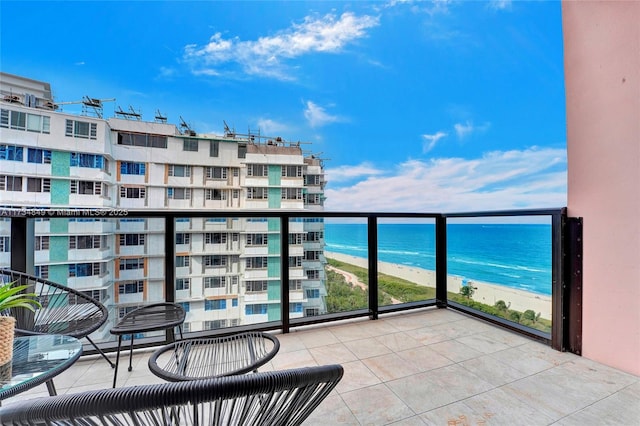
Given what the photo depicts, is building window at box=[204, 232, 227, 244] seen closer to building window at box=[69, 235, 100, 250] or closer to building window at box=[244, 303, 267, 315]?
building window at box=[244, 303, 267, 315]

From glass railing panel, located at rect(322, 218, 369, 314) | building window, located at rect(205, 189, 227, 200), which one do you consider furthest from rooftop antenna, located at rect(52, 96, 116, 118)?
glass railing panel, located at rect(322, 218, 369, 314)

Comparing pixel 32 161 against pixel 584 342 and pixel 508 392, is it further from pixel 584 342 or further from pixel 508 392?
pixel 584 342

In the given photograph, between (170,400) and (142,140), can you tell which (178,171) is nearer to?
(142,140)

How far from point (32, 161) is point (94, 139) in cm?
232

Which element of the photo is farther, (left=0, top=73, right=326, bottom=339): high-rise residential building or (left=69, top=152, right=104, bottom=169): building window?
(left=69, top=152, right=104, bottom=169): building window

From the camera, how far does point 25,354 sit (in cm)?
104

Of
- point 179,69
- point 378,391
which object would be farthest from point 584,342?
point 179,69

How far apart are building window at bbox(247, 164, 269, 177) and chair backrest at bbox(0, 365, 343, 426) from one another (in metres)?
9.51

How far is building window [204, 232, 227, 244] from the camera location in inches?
100

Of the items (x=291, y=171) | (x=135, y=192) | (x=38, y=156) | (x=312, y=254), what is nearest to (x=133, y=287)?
(x=312, y=254)

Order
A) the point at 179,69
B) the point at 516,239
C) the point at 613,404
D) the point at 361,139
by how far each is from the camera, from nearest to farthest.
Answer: the point at 613,404
the point at 516,239
the point at 179,69
the point at 361,139

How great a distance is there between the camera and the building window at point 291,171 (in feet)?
31.6

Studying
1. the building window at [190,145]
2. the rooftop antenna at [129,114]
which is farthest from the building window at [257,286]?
the rooftop antenna at [129,114]

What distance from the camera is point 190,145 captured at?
380 inches
